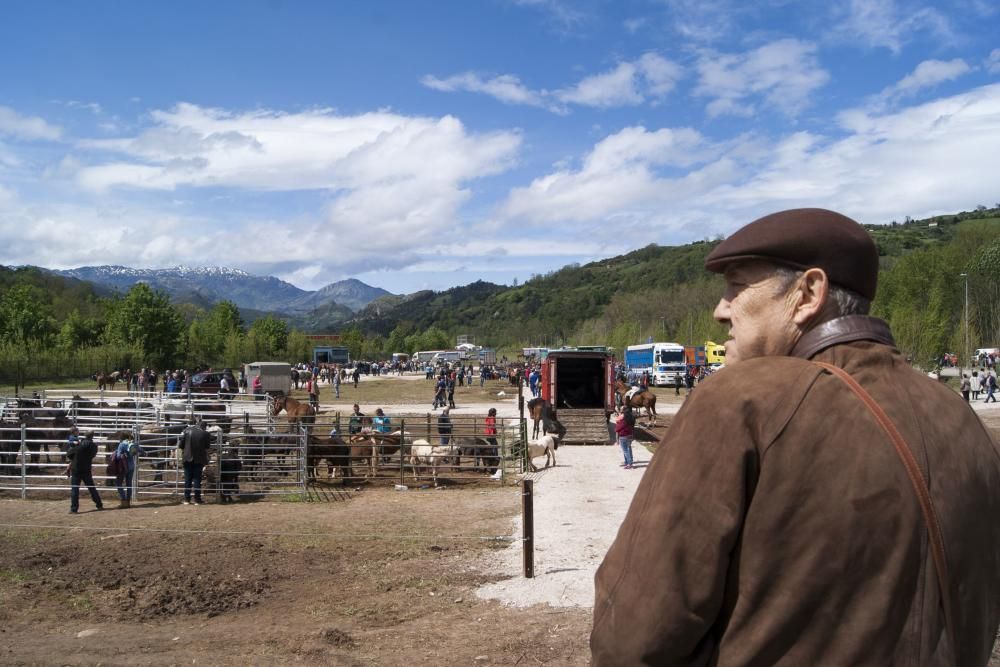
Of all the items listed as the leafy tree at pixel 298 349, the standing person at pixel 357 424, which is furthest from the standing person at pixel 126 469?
the leafy tree at pixel 298 349

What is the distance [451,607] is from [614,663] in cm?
759

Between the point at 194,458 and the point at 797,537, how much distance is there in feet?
51.0

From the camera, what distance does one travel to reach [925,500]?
143cm

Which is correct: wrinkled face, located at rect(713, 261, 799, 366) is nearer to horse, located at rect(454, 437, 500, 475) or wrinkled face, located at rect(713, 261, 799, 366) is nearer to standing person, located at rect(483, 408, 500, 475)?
standing person, located at rect(483, 408, 500, 475)

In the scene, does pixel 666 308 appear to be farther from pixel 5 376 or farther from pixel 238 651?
pixel 238 651

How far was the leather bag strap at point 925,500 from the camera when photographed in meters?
1.43

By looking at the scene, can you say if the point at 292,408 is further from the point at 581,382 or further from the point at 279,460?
the point at 581,382

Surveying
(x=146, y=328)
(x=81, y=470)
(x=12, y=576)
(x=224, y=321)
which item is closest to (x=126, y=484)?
(x=81, y=470)

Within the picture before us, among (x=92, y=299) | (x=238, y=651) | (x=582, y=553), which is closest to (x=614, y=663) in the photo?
(x=238, y=651)

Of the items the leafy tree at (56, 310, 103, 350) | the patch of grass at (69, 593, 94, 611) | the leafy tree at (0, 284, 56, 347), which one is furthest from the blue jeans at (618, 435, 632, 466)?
the leafy tree at (56, 310, 103, 350)

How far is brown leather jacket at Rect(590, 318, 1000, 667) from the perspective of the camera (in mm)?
1403

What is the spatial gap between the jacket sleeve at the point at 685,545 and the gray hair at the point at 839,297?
0.38m

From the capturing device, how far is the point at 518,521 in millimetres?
13266

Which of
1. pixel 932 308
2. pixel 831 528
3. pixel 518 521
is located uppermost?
pixel 932 308
